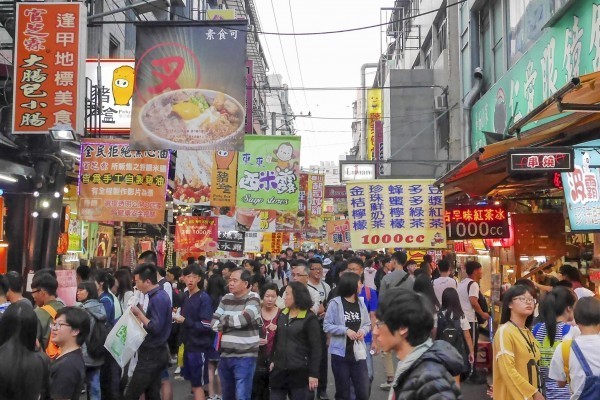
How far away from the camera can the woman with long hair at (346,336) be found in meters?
8.41

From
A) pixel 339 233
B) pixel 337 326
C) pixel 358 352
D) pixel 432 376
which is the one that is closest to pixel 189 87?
pixel 337 326

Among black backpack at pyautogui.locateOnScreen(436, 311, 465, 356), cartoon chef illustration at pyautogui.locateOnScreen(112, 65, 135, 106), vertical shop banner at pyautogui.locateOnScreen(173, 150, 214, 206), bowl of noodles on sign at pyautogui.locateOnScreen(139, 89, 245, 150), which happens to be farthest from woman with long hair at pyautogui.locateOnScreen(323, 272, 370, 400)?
cartoon chef illustration at pyautogui.locateOnScreen(112, 65, 135, 106)

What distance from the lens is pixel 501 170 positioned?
9812mm

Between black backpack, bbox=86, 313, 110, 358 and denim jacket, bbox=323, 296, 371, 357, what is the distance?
8.35ft

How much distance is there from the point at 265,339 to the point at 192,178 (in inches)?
390

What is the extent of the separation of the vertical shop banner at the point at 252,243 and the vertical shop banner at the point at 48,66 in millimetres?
15424

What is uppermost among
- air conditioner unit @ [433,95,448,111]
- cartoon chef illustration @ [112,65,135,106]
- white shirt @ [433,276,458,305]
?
air conditioner unit @ [433,95,448,111]

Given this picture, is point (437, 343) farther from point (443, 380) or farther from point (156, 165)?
point (156, 165)

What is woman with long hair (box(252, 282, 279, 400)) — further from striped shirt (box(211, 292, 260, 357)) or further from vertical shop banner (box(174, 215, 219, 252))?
vertical shop banner (box(174, 215, 219, 252))

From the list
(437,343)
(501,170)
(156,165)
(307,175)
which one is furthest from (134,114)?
(307,175)

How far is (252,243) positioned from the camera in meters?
27.0

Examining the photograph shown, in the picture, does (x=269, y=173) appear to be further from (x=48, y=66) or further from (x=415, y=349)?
(x=415, y=349)

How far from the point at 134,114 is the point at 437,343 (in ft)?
27.6

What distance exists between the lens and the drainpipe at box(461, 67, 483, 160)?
1973cm
